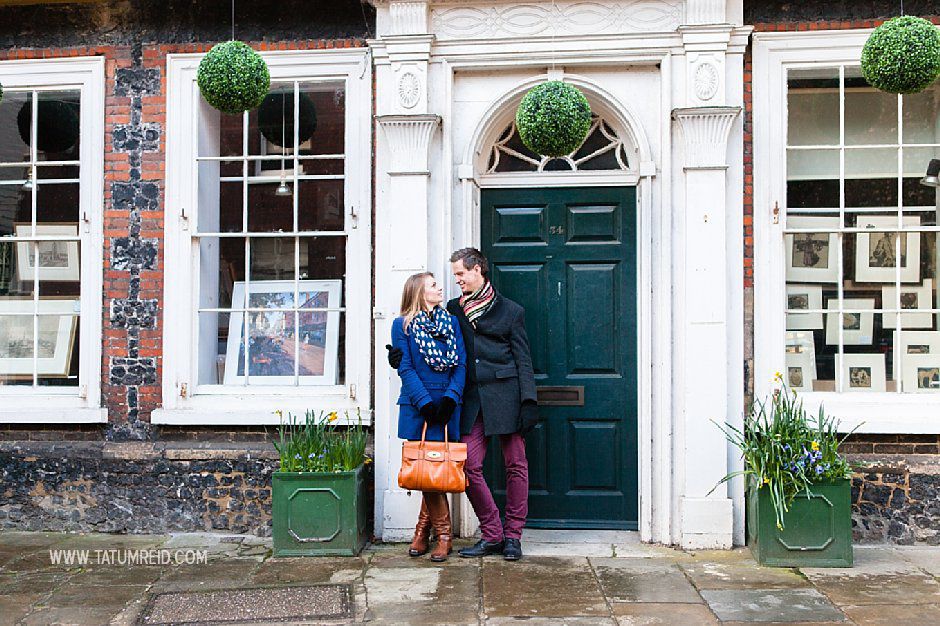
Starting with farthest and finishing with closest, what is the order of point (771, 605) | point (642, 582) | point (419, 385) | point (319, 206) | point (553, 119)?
point (319, 206) < point (419, 385) < point (553, 119) < point (642, 582) < point (771, 605)

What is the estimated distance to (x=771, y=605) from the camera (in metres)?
5.01

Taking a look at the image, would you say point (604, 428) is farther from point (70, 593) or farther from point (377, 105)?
point (70, 593)

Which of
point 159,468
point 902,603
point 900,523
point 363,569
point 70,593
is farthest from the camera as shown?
point 159,468

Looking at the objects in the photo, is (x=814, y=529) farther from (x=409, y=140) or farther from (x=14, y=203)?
(x=14, y=203)

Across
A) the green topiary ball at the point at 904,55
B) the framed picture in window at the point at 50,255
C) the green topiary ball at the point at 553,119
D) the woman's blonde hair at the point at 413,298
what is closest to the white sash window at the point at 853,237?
the green topiary ball at the point at 904,55

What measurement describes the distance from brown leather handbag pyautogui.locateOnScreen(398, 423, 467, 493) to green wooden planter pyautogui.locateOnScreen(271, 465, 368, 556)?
0.51 m

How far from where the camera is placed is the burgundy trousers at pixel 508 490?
592cm

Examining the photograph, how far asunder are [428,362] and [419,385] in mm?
158

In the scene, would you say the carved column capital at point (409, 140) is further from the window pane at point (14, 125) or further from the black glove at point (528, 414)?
the window pane at point (14, 125)

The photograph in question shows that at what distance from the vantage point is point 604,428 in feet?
21.4

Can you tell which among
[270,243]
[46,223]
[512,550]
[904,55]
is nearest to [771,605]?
[512,550]

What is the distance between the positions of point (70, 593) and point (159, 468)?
142 cm

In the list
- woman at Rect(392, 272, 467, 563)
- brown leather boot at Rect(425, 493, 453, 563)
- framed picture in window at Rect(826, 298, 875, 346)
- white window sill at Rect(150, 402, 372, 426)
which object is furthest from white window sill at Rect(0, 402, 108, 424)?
framed picture in window at Rect(826, 298, 875, 346)

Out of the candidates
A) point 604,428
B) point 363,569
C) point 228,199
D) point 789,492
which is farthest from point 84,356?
point 789,492
